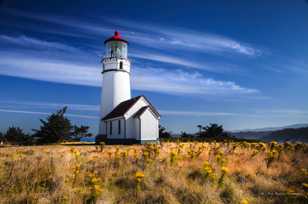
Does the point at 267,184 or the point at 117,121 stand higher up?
the point at 117,121

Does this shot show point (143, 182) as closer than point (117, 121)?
Yes

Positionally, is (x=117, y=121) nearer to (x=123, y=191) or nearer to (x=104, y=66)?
(x=104, y=66)

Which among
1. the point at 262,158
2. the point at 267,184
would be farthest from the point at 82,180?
the point at 262,158

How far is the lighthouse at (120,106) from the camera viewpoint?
67.2 ft

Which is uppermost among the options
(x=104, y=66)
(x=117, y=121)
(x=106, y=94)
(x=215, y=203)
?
(x=104, y=66)

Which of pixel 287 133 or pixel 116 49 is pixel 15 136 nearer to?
pixel 116 49

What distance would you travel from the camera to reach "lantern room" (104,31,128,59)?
78.5 feet

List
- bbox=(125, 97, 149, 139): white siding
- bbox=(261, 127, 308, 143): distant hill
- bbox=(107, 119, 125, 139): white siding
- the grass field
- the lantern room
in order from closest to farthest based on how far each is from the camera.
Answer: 1. the grass field
2. bbox=(261, 127, 308, 143): distant hill
3. bbox=(125, 97, 149, 139): white siding
4. bbox=(107, 119, 125, 139): white siding
5. the lantern room

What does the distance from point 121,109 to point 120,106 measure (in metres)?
1.25

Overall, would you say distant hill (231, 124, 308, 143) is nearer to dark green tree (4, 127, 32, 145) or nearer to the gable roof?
the gable roof

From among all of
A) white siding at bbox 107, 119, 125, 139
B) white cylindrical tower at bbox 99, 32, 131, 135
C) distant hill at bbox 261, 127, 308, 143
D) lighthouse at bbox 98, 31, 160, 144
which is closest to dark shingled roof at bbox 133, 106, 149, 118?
lighthouse at bbox 98, 31, 160, 144

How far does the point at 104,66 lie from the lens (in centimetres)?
2436

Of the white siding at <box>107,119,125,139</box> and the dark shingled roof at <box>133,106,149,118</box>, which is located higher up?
the dark shingled roof at <box>133,106,149,118</box>

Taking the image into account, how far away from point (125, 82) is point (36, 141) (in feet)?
32.0
